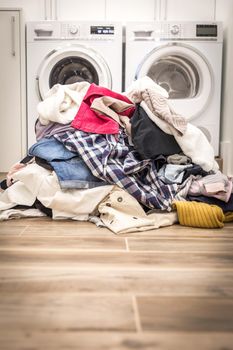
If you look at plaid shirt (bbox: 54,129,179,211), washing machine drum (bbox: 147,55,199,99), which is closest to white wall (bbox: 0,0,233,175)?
washing machine drum (bbox: 147,55,199,99)

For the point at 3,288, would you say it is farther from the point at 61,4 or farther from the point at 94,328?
the point at 61,4

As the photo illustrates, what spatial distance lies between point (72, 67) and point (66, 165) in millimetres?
1285

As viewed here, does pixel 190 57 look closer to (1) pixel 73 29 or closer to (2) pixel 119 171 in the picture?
(1) pixel 73 29

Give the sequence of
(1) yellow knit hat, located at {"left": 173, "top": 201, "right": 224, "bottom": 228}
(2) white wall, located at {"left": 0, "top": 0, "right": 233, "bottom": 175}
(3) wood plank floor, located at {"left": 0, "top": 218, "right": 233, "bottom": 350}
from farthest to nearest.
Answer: (2) white wall, located at {"left": 0, "top": 0, "right": 233, "bottom": 175}
(1) yellow knit hat, located at {"left": 173, "top": 201, "right": 224, "bottom": 228}
(3) wood plank floor, located at {"left": 0, "top": 218, "right": 233, "bottom": 350}

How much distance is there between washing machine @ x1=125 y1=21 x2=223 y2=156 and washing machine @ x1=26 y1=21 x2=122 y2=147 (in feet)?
0.33

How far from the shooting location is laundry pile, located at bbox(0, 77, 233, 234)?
3.58ft

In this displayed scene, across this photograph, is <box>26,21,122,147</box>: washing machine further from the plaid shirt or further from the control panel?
the plaid shirt

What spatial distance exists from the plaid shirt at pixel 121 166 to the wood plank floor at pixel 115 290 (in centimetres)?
17

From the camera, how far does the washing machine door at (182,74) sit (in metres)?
2.14

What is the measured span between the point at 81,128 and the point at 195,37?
4.55 feet

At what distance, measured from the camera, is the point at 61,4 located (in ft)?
8.38

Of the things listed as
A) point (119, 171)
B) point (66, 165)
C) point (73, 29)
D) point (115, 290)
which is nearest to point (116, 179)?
point (119, 171)

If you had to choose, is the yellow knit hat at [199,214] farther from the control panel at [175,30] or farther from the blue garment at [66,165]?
the control panel at [175,30]

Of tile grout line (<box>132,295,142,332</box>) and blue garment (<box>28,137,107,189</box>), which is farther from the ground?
blue garment (<box>28,137,107,189</box>)
